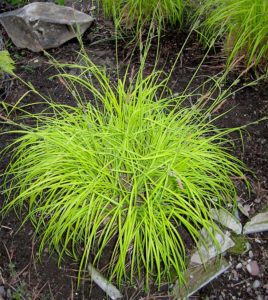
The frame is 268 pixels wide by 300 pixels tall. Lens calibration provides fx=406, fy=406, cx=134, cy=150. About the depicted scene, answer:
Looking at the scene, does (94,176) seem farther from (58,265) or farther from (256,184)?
(256,184)

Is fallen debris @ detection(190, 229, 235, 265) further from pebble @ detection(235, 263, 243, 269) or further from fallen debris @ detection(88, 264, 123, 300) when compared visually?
fallen debris @ detection(88, 264, 123, 300)

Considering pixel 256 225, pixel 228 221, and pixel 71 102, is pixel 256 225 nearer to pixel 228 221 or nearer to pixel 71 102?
pixel 228 221

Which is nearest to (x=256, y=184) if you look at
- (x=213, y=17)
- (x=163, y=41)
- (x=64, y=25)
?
(x=213, y=17)

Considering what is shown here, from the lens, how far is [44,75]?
3.08 meters

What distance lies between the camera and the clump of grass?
3021 mm

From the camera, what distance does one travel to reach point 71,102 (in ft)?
9.38

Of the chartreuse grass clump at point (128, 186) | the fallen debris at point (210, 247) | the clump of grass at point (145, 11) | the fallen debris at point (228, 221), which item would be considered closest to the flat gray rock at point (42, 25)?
the clump of grass at point (145, 11)

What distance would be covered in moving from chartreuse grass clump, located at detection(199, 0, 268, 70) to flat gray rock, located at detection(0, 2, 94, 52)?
1.07 meters

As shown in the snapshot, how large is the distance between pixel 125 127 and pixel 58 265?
759mm

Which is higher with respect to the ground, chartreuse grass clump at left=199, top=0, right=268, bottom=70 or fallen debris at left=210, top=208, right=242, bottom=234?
chartreuse grass clump at left=199, top=0, right=268, bottom=70

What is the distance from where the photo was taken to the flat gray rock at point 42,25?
3227 millimetres

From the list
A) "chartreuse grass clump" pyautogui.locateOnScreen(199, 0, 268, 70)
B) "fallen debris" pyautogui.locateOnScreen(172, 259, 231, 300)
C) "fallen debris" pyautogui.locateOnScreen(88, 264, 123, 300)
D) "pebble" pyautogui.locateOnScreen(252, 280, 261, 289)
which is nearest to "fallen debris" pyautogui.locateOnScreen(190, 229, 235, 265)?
"fallen debris" pyautogui.locateOnScreen(172, 259, 231, 300)

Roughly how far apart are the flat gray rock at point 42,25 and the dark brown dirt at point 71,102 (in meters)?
0.07

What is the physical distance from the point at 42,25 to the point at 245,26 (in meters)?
1.58
